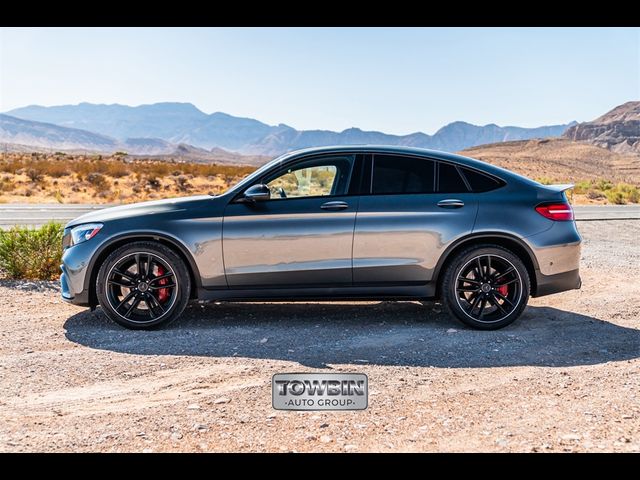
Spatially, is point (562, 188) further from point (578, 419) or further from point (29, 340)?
point (29, 340)

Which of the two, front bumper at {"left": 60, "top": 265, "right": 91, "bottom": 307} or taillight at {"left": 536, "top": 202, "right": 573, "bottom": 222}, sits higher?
taillight at {"left": 536, "top": 202, "right": 573, "bottom": 222}

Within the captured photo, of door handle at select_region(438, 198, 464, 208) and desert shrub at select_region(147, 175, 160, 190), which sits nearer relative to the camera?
door handle at select_region(438, 198, 464, 208)

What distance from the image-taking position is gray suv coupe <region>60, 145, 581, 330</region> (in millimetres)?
6270

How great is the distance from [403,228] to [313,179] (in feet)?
3.08

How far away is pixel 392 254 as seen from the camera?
6305mm

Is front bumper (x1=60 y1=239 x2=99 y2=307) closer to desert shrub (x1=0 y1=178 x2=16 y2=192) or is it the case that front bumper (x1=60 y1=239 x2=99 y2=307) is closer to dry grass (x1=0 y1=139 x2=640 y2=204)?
dry grass (x1=0 y1=139 x2=640 y2=204)

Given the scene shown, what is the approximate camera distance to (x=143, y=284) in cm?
632

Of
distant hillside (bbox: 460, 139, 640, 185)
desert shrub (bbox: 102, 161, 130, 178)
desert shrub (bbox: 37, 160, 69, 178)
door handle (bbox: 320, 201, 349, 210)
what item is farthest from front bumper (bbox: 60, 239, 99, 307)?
distant hillside (bbox: 460, 139, 640, 185)

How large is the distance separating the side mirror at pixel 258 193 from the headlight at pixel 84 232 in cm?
140

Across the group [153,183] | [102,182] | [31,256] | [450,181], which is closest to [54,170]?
[102,182]

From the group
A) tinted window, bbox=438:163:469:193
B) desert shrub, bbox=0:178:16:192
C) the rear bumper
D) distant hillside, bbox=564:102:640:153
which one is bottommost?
the rear bumper

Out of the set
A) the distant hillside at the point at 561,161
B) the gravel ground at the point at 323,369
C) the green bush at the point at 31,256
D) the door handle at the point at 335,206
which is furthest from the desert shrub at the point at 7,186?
the distant hillside at the point at 561,161

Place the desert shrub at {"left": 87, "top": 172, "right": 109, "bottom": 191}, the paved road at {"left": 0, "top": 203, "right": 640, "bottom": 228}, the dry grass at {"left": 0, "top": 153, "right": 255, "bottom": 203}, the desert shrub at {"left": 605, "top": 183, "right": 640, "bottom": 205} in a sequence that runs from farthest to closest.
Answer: the desert shrub at {"left": 87, "top": 172, "right": 109, "bottom": 191}
the desert shrub at {"left": 605, "top": 183, "right": 640, "bottom": 205}
the dry grass at {"left": 0, "top": 153, "right": 255, "bottom": 203}
the paved road at {"left": 0, "top": 203, "right": 640, "bottom": 228}

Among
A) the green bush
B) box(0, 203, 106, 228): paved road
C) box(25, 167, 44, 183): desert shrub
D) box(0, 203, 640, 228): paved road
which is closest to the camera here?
the green bush
